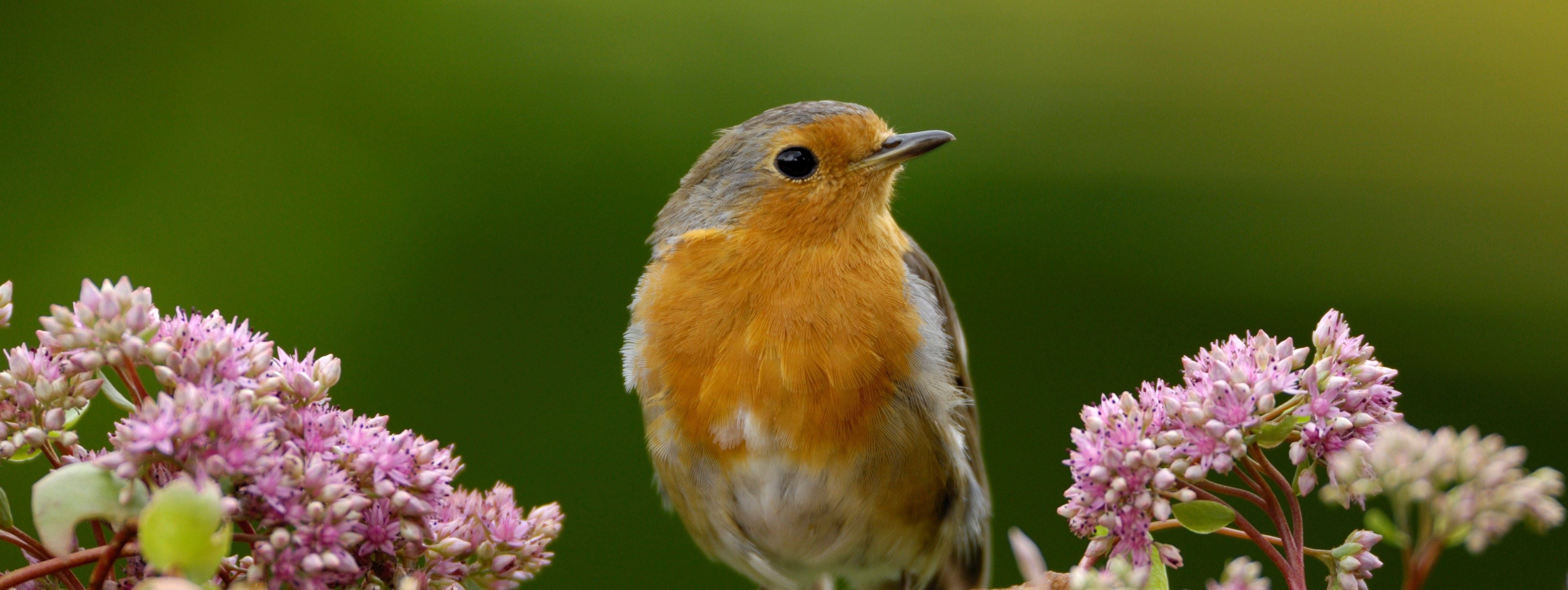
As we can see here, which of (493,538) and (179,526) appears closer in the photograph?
(179,526)

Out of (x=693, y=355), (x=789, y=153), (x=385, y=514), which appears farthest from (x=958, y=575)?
(x=385, y=514)

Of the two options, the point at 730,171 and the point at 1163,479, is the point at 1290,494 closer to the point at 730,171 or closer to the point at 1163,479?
the point at 1163,479

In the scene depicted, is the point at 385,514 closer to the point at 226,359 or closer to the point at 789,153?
the point at 226,359

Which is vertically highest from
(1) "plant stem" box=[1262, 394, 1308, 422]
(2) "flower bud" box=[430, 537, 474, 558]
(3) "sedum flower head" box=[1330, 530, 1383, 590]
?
(2) "flower bud" box=[430, 537, 474, 558]

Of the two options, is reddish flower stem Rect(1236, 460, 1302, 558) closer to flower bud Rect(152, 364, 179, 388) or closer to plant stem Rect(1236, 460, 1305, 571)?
plant stem Rect(1236, 460, 1305, 571)

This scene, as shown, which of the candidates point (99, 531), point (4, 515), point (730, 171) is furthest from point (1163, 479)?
point (730, 171)

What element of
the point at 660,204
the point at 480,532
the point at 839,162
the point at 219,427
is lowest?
the point at 480,532

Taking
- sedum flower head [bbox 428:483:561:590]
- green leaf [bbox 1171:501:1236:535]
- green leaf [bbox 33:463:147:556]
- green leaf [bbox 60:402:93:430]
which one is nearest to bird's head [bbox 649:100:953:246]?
sedum flower head [bbox 428:483:561:590]
